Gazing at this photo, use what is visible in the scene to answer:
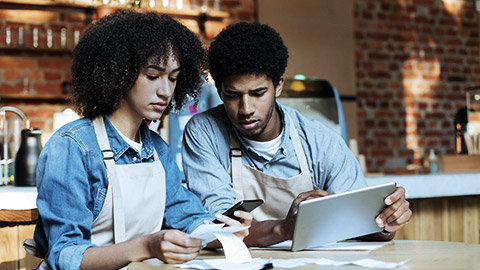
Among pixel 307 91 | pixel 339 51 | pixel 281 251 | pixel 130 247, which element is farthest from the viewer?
pixel 339 51

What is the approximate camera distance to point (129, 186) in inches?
54.4

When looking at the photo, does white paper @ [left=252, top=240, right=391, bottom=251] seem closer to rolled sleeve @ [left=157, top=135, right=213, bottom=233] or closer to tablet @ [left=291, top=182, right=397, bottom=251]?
tablet @ [left=291, top=182, right=397, bottom=251]

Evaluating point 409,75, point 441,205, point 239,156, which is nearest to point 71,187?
point 239,156

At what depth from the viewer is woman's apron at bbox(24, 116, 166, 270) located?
136 centimetres

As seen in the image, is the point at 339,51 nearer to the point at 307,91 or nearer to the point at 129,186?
the point at 307,91

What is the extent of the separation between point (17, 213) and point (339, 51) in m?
3.98

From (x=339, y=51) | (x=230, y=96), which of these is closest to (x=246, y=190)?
(x=230, y=96)

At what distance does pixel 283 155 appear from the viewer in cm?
174

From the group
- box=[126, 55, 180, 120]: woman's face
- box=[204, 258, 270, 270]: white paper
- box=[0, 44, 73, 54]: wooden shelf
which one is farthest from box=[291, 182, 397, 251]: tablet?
box=[0, 44, 73, 54]: wooden shelf

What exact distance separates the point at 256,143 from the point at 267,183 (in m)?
0.13

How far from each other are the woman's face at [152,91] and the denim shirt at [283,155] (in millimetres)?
307

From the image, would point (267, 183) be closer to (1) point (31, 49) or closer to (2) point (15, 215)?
(2) point (15, 215)

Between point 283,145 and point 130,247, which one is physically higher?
point 283,145

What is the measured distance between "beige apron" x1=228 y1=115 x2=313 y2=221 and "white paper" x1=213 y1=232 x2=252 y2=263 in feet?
1.61
